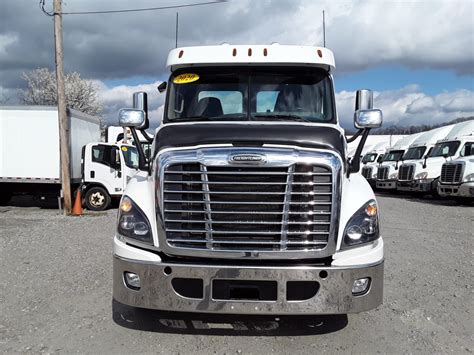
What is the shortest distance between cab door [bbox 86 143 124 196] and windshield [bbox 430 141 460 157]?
520 inches

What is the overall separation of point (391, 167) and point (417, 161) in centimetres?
256

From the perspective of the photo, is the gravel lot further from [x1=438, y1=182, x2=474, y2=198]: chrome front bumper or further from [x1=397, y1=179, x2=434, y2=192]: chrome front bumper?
[x1=397, y1=179, x2=434, y2=192]: chrome front bumper

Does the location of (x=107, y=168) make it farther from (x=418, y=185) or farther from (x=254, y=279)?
(x=418, y=185)

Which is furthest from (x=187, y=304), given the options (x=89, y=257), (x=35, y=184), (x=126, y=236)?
(x=35, y=184)

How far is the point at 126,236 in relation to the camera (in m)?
4.04

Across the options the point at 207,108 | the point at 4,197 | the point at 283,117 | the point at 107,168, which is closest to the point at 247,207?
the point at 283,117

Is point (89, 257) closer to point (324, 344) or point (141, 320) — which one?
point (141, 320)

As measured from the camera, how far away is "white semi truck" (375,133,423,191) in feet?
77.5

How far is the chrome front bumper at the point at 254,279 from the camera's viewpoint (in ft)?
12.2

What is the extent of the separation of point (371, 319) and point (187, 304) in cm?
203

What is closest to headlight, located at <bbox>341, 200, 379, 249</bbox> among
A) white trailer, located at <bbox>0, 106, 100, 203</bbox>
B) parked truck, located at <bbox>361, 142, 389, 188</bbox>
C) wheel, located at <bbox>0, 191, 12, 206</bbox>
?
white trailer, located at <bbox>0, 106, 100, 203</bbox>

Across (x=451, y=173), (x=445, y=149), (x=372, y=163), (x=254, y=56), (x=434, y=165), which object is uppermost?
(x=254, y=56)

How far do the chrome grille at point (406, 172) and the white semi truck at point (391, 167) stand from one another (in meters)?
1.27

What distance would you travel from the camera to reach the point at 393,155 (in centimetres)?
2578
